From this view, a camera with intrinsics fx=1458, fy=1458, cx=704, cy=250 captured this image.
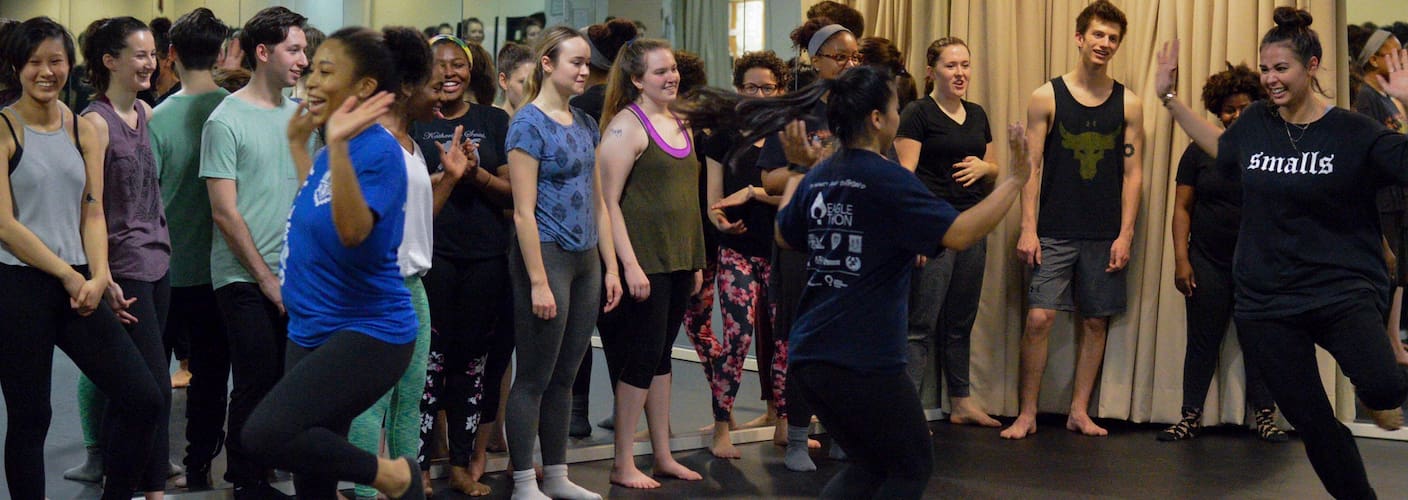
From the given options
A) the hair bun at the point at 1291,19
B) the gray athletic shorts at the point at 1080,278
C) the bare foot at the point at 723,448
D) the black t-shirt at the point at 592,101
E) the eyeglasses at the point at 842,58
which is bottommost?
the bare foot at the point at 723,448

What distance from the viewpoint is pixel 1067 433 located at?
5.75 metres

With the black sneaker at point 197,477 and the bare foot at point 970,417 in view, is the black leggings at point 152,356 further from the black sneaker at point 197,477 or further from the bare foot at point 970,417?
the bare foot at point 970,417

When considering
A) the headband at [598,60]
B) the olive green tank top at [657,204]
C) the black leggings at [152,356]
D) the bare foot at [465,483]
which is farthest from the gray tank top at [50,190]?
the headband at [598,60]

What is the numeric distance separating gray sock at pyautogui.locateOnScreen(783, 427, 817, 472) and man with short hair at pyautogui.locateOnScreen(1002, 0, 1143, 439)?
1023 mm

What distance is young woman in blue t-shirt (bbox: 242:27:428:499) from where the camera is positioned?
2.90 meters

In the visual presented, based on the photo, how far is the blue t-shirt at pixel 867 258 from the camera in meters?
3.11

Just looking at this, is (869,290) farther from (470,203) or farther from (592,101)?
(592,101)

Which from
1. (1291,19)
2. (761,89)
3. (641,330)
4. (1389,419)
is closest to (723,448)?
(641,330)

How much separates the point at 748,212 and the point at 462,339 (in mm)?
1188

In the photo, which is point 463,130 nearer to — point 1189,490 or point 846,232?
point 846,232

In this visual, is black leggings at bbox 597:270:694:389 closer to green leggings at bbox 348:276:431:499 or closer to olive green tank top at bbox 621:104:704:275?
olive green tank top at bbox 621:104:704:275

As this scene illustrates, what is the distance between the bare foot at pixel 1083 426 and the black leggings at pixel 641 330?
195 centimetres

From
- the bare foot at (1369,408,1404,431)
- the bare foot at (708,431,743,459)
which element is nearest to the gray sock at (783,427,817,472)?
the bare foot at (708,431,743,459)

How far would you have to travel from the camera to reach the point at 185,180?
13.9ft
